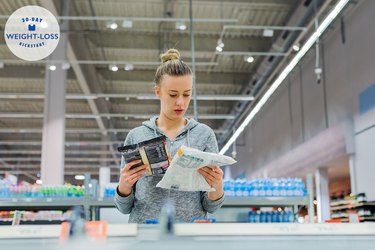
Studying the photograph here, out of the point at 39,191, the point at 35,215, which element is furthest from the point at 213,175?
the point at 35,215

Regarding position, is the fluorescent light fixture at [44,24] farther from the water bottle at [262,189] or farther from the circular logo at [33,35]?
the water bottle at [262,189]

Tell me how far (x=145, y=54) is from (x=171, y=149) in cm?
1141

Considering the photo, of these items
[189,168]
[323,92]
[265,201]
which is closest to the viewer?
[189,168]

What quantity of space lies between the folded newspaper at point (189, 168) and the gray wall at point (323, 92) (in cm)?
843

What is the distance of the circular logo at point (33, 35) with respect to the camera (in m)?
4.11

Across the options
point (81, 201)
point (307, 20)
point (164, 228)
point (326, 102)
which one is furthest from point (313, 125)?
point (164, 228)

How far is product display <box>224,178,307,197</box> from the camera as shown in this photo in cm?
624

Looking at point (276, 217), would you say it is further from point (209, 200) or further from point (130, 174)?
point (130, 174)

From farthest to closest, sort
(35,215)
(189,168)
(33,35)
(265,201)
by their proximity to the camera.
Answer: (35,215) → (265,201) → (33,35) → (189,168)

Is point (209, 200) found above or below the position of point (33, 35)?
below

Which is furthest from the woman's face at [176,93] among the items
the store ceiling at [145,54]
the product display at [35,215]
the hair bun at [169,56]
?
the product display at [35,215]

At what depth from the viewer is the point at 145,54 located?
1330 cm

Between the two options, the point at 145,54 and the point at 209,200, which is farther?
the point at 145,54

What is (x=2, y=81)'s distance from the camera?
44.9 feet
